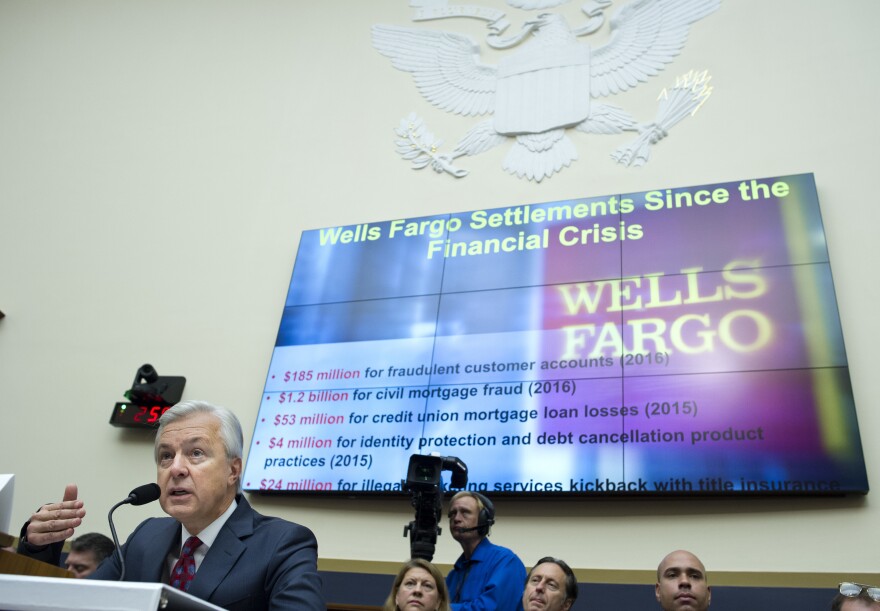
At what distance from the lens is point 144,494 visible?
1585 millimetres

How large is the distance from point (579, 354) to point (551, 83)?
Result: 5.95 feet

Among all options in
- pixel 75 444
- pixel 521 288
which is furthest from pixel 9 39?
pixel 521 288

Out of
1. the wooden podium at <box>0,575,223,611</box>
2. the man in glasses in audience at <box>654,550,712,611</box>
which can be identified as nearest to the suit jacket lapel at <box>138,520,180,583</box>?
the wooden podium at <box>0,575,223,611</box>

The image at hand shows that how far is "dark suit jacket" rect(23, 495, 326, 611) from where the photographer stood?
1491 millimetres

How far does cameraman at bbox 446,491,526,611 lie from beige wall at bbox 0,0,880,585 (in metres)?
0.60

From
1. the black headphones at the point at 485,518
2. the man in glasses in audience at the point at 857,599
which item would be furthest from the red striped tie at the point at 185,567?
the man in glasses in audience at the point at 857,599

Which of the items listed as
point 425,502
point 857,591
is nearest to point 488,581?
point 425,502

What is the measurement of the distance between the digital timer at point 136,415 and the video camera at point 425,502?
214cm

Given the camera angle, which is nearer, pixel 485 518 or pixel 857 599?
pixel 857 599

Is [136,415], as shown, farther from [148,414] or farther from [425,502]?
[425,502]

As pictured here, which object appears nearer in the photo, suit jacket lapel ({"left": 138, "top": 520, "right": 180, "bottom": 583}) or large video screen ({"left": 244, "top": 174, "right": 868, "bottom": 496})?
suit jacket lapel ({"left": 138, "top": 520, "right": 180, "bottom": 583})

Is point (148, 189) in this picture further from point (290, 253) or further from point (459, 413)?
point (459, 413)

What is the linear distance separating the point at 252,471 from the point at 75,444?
120 centimetres

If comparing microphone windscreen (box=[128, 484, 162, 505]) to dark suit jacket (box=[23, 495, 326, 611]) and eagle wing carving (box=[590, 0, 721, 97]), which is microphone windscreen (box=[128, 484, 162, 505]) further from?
eagle wing carving (box=[590, 0, 721, 97])
